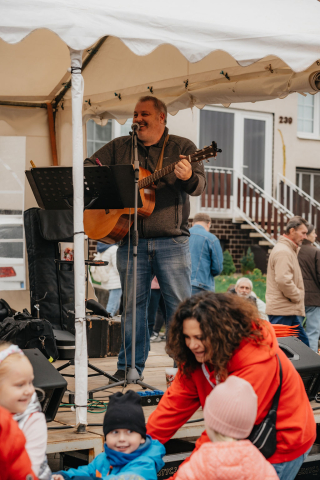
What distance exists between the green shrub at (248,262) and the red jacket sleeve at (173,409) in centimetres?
1149

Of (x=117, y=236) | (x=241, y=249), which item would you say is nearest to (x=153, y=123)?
(x=117, y=236)

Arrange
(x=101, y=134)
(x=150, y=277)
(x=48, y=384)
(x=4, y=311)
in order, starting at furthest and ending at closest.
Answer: (x=101, y=134) < (x=4, y=311) < (x=150, y=277) < (x=48, y=384)

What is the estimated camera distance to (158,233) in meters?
3.77

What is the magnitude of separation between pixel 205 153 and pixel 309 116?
43.7 feet

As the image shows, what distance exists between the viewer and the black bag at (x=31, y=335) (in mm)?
3604

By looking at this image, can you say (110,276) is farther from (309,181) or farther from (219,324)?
(309,181)

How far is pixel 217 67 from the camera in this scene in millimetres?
4703

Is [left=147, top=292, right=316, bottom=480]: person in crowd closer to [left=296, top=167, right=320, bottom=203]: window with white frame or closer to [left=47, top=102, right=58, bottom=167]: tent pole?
[left=47, top=102, right=58, bottom=167]: tent pole

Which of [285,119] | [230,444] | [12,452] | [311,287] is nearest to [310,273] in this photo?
[311,287]

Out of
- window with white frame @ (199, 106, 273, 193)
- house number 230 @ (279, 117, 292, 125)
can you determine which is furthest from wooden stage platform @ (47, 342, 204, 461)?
house number 230 @ (279, 117, 292, 125)

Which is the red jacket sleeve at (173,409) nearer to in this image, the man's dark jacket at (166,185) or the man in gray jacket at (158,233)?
the man in gray jacket at (158,233)

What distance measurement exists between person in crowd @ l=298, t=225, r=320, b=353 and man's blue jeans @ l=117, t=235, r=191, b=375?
9.98ft

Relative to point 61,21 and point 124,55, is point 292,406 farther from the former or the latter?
point 124,55

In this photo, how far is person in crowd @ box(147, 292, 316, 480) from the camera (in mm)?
2199
